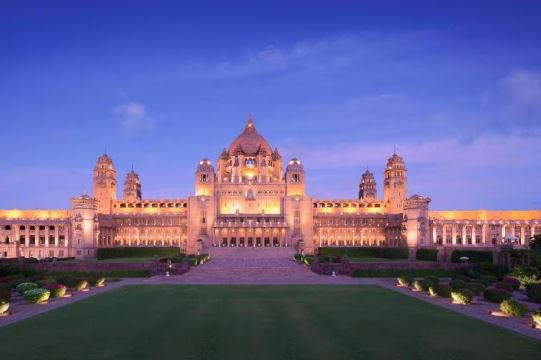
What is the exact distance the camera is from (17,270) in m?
42.8

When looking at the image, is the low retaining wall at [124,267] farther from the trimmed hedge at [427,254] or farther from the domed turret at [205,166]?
the domed turret at [205,166]

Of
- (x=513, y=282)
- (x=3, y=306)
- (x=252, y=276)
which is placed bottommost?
(x=252, y=276)

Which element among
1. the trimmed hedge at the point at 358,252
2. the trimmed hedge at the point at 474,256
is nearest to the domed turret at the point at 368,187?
the trimmed hedge at the point at 358,252

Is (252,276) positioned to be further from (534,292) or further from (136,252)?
(136,252)

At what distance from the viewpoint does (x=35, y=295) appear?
29766mm

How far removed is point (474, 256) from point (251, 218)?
56.3 meters

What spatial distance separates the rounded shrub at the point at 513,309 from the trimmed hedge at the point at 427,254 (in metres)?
48.6

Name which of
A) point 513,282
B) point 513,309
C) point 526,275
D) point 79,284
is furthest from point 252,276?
point 513,309

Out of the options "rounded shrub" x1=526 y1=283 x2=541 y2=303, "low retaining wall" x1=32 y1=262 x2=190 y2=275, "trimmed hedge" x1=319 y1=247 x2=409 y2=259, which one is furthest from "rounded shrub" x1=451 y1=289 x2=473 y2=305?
"trimmed hedge" x1=319 y1=247 x2=409 y2=259

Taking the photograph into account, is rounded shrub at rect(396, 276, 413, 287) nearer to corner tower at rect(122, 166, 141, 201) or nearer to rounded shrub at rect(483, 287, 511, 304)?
rounded shrub at rect(483, 287, 511, 304)

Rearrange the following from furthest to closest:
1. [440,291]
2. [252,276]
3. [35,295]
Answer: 1. [252,276]
2. [440,291]
3. [35,295]

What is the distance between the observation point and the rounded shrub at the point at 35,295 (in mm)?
29672

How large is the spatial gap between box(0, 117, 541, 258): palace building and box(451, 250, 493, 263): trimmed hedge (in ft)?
102

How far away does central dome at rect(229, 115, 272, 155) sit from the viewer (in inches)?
4875
